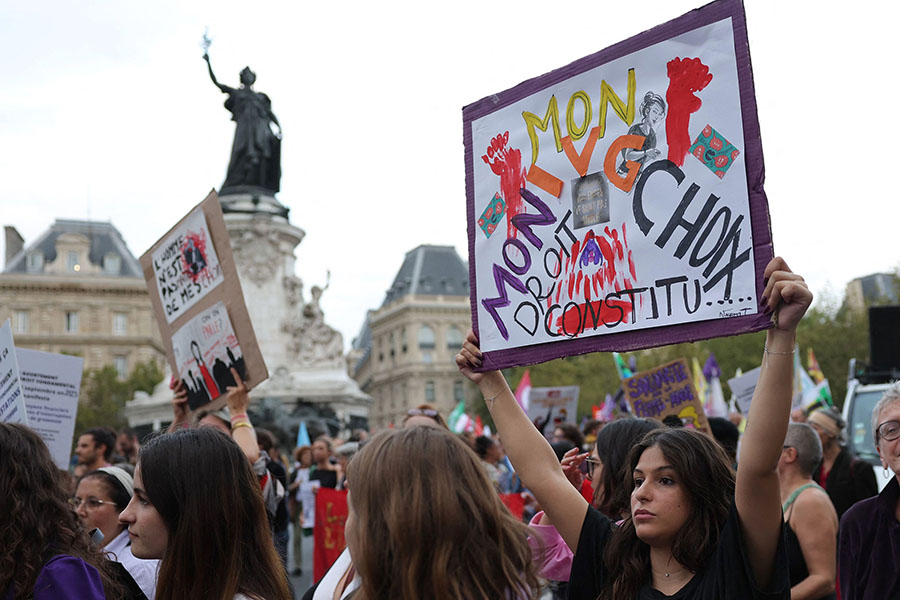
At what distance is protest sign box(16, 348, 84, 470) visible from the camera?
5863mm

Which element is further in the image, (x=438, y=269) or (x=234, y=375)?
(x=438, y=269)

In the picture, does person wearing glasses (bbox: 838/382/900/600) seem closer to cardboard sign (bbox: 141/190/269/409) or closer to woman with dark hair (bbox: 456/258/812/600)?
woman with dark hair (bbox: 456/258/812/600)

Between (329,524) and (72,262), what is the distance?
6070cm

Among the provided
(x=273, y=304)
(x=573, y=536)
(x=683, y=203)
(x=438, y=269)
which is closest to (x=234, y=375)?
(x=573, y=536)

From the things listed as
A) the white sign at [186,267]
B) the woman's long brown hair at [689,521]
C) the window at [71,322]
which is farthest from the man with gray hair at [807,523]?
the window at [71,322]

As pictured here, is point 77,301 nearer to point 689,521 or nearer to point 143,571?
point 143,571

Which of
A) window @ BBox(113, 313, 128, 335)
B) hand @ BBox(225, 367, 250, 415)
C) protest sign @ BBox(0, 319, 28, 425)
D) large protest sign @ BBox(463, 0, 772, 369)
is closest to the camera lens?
large protest sign @ BBox(463, 0, 772, 369)

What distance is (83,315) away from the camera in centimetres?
6328

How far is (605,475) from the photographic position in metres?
3.96

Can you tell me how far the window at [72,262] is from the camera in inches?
2539

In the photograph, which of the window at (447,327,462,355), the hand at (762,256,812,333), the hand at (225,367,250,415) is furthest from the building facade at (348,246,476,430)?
the hand at (762,256,812,333)

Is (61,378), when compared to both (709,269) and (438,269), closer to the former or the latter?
(709,269)

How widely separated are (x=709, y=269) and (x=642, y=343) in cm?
31

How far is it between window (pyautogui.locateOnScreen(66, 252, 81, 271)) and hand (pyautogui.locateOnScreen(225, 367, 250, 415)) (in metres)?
63.0
